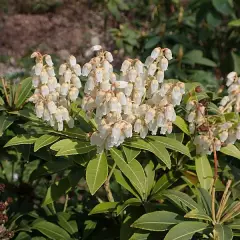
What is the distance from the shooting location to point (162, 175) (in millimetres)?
2240

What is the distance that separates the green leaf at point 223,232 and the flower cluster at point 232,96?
1.83ft

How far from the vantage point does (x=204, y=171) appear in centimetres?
210

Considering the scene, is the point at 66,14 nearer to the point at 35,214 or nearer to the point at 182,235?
the point at 35,214

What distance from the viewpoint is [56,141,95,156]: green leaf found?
184 centimetres

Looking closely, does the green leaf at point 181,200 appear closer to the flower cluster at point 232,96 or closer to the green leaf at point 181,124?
the green leaf at point 181,124

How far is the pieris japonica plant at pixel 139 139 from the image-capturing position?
1.81m

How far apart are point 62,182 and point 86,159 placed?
276 mm

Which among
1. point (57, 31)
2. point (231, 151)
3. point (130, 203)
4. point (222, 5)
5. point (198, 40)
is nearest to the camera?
point (130, 203)

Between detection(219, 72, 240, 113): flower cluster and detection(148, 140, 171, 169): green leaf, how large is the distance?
0.40 m

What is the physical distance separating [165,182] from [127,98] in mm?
453

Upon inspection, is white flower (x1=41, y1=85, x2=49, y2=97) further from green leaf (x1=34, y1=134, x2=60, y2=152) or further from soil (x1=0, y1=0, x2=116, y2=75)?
soil (x1=0, y1=0, x2=116, y2=75)

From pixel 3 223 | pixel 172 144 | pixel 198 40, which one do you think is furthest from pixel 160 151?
pixel 198 40

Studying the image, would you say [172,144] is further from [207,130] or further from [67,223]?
[67,223]

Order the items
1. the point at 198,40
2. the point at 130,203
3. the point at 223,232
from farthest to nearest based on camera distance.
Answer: the point at 198,40 → the point at 130,203 → the point at 223,232
